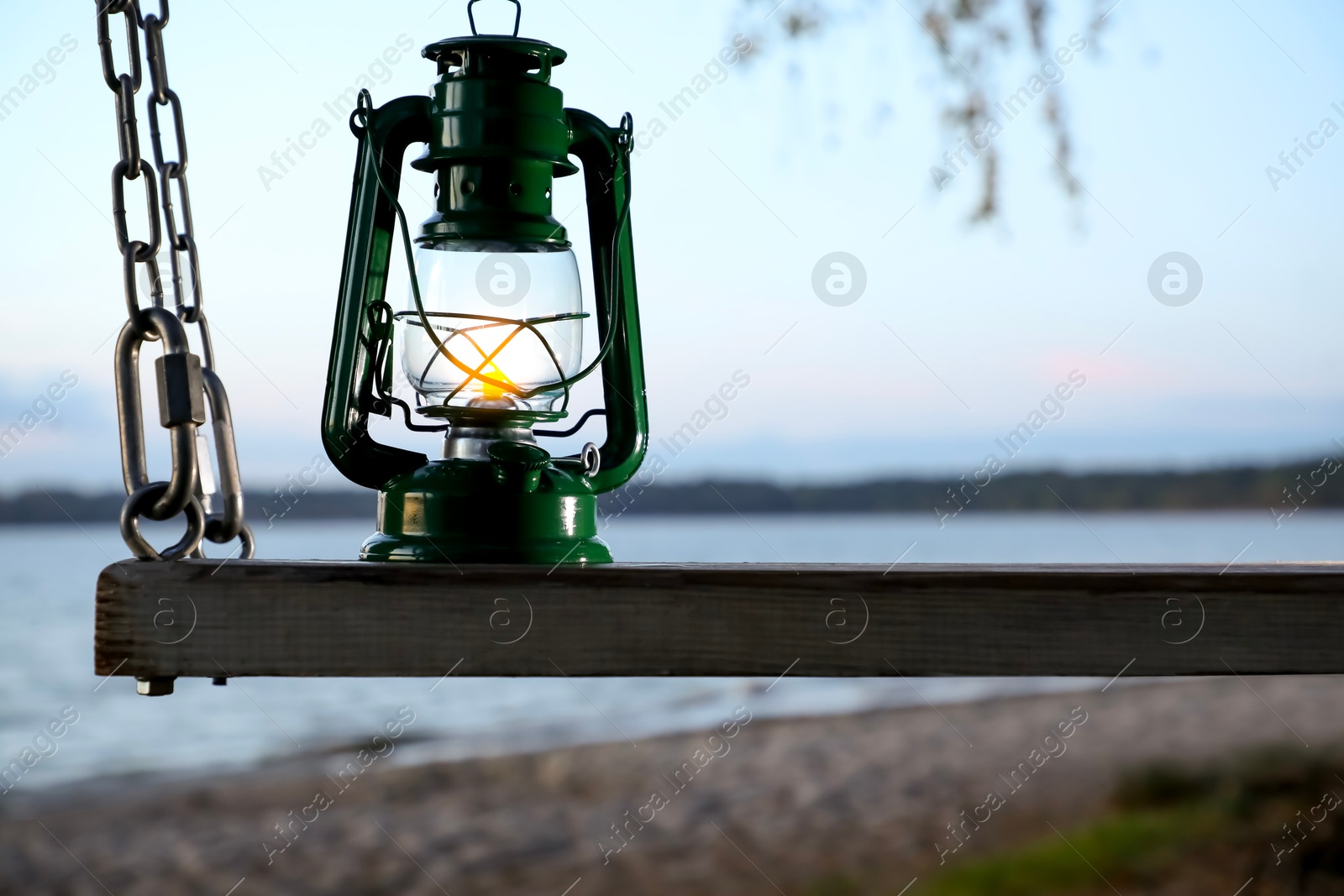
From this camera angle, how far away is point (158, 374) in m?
0.95

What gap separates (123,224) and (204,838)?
22.0ft

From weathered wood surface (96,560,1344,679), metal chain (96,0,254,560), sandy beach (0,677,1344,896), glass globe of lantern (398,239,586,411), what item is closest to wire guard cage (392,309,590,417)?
glass globe of lantern (398,239,586,411)

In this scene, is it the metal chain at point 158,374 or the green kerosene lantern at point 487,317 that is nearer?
the metal chain at point 158,374

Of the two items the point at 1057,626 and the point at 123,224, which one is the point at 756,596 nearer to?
the point at 1057,626

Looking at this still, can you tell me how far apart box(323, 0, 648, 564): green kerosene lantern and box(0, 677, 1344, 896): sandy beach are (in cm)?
364

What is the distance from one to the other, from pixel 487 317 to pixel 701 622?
0.49m

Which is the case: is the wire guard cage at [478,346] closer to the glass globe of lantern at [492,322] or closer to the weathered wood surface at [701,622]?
the glass globe of lantern at [492,322]

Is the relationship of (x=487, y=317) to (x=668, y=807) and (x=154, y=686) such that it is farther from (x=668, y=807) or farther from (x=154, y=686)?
(x=668, y=807)

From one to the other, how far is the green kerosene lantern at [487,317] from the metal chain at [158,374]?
150 mm

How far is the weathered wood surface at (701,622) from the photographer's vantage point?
872mm

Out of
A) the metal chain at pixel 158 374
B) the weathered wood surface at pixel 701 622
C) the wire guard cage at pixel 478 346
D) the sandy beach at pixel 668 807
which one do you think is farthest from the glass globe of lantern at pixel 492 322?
the sandy beach at pixel 668 807

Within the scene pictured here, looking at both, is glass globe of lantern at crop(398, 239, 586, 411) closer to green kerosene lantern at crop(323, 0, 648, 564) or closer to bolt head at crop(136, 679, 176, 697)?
green kerosene lantern at crop(323, 0, 648, 564)

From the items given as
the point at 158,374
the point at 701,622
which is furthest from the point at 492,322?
the point at 701,622

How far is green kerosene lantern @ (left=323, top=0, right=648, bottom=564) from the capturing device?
112cm
